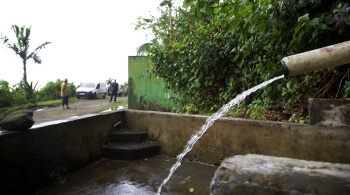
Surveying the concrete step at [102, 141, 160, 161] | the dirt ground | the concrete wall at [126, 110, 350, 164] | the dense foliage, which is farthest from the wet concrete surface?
the dirt ground

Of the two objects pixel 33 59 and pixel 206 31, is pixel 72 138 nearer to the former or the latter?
pixel 206 31

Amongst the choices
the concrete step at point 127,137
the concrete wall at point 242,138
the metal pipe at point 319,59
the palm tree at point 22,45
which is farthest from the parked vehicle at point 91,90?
the metal pipe at point 319,59

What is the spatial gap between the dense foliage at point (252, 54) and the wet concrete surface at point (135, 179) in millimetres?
1249

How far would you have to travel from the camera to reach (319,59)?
1.31 m

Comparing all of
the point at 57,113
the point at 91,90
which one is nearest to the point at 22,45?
the point at 91,90

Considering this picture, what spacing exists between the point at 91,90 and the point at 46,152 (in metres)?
19.1

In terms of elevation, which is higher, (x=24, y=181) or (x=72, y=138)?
(x=72, y=138)

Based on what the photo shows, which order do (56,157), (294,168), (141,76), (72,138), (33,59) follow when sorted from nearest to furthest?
1. (294,168)
2. (56,157)
3. (72,138)
4. (141,76)
5. (33,59)

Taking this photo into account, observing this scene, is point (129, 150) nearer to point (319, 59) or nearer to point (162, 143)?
point (162, 143)

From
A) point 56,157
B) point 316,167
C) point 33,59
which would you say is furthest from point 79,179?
point 33,59

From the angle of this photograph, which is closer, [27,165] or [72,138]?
[27,165]

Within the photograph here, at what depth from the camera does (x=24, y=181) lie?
8.92ft

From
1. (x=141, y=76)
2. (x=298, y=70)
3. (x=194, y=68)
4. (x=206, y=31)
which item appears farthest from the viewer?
(x=141, y=76)

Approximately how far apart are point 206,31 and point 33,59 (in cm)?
1967
